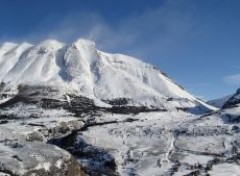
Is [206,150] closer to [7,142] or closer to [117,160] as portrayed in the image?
[117,160]

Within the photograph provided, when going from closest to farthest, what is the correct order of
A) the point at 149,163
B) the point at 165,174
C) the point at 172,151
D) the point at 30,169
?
the point at 30,169 → the point at 165,174 → the point at 149,163 → the point at 172,151

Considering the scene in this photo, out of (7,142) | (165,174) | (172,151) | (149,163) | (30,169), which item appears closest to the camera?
(30,169)

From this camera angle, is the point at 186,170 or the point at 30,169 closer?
the point at 30,169

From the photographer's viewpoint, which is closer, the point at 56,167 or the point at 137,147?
the point at 56,167

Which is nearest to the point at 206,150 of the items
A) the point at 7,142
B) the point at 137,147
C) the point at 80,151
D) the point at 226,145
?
the point at 226,145

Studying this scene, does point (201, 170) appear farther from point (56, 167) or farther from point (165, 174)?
point (56, 167)

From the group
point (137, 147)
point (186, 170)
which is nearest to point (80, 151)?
point (137, 147)

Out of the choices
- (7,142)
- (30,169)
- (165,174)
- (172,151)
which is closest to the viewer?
(30,169)

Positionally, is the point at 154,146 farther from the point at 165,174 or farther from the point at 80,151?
the point at 165,174

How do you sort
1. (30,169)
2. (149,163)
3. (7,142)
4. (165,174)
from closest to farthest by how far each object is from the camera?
1. (30,169)
2. (7,142)
3. (165,174)
4. (149,163)
